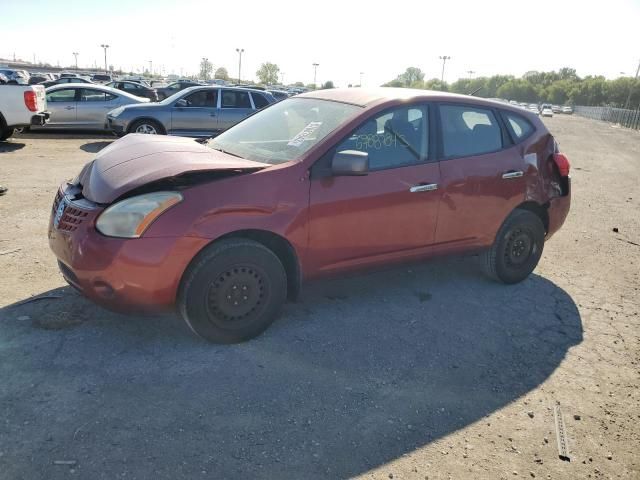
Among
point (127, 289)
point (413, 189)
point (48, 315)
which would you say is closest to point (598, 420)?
point (413, 189)

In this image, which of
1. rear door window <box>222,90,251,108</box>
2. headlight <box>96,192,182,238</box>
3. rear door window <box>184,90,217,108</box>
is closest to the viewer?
headlight <box>96,192,182,238</box>

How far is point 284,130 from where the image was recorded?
4203 mm

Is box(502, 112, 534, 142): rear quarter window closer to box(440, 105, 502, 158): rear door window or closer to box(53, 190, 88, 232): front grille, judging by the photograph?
box(440, 105, 502, 158): rear door window

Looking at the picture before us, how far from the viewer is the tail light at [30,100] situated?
11609 millimetres

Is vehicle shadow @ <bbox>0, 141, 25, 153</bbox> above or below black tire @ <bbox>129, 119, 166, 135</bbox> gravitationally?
below

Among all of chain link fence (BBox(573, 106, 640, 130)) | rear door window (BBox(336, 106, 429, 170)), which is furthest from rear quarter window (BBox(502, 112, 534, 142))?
chain link fence (BBox(573, 106, 640, 130))

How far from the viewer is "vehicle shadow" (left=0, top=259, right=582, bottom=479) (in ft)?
8.41

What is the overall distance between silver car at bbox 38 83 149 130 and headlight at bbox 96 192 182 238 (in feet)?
39.9

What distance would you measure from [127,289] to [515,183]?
340cm

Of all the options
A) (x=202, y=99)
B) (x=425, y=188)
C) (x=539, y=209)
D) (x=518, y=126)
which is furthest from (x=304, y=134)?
(x=202, y=99)

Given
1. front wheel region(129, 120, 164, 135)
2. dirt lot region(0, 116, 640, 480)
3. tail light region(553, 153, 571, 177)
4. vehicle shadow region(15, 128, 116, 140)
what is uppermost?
tail light region(553, 153, 571, 177)

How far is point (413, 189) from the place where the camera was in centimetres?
405

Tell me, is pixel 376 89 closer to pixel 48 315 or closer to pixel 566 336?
pixel 566 336

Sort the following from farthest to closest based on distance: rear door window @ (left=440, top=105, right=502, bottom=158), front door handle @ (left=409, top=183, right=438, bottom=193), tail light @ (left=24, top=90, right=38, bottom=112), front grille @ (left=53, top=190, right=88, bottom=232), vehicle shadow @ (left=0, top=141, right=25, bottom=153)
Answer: tail light @ (left=24, top=90, right=38, bottom=112) → vehicle shadow @ (left=0, top=141, right=25, bottom=153) → rear door window @ (left=440, top=105, right=502, bottom=158) → front door handle @ (left=409, top=183, right=438, bottom=193) → front grille @ (left=53, top=190, right=88, bottom=232)
